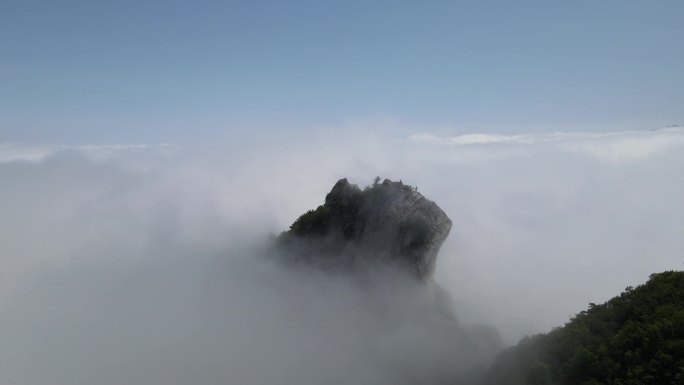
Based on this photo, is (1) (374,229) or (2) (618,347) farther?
(1) (374,229)

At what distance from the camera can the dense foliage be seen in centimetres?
2302

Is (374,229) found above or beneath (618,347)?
above

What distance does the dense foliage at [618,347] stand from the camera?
23.0 metres

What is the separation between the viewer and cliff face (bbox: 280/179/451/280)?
5156 cm

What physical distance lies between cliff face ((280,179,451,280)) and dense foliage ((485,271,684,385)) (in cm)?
1916

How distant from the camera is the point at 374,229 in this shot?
56.7 meters

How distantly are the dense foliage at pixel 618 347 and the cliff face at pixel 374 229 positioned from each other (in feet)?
62.9

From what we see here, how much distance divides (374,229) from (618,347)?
3394 centimetres

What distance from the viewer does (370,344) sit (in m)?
50.3

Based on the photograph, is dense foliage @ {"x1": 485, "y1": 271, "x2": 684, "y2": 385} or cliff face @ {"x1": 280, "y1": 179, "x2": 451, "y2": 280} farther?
cliff face @ {"x1": 280, "y1": 179, "x2": 451, "y2": 280}

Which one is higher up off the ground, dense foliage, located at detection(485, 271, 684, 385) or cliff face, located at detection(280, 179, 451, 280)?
cliff face, located at detection(280, 179, 451, 280)

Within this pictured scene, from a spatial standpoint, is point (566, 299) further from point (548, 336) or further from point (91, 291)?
point (91, 291)

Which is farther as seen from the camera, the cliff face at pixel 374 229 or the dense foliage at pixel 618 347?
the cliff face at pixel 374 229

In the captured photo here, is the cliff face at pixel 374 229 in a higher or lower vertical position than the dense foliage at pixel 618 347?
higher
